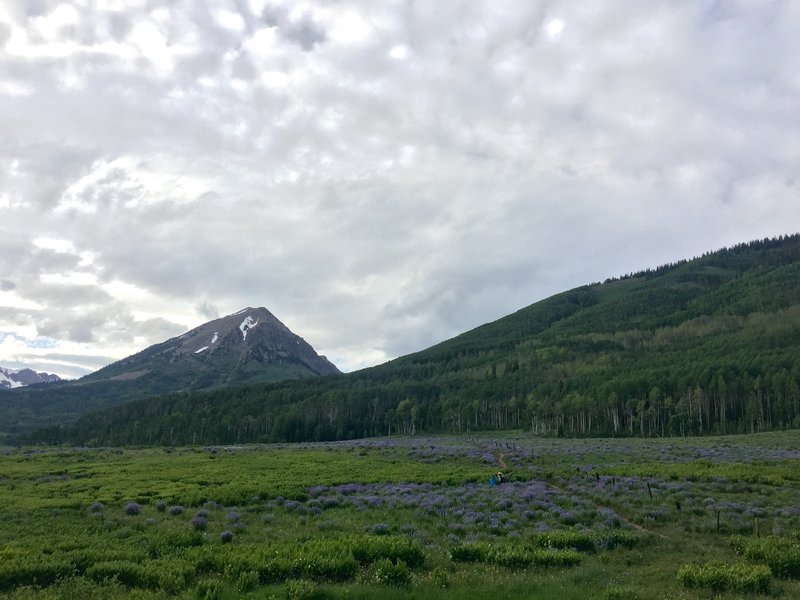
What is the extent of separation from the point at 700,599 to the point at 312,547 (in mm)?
12072

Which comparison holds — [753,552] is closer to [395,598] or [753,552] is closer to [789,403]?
[395,598]

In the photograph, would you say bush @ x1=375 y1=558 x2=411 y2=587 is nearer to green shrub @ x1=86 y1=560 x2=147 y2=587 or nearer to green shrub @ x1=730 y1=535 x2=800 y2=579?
green shrub @ x1=86 y1=560 x2=147 y2=587

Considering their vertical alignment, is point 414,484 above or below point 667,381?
below

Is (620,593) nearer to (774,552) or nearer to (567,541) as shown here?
(567,541)

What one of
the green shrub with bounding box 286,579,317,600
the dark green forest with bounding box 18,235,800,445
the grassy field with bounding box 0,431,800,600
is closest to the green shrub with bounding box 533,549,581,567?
the grassy field with bounding box 0,431,800,600

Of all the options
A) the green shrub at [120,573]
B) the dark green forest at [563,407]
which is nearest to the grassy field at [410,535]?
the green shrub at [120,573]

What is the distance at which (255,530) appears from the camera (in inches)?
870

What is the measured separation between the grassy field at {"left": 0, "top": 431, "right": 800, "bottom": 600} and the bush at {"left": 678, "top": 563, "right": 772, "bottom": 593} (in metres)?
0.05

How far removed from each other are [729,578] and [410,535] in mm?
11201

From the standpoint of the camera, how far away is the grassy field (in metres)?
14.2

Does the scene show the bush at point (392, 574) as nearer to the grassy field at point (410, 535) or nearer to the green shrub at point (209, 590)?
the grassy field at point (410, 535)

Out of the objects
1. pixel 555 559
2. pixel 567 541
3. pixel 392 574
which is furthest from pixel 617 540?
pixel 392 574

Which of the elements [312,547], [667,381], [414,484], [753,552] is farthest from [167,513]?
[667,381]

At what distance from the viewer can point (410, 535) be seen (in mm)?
20391
